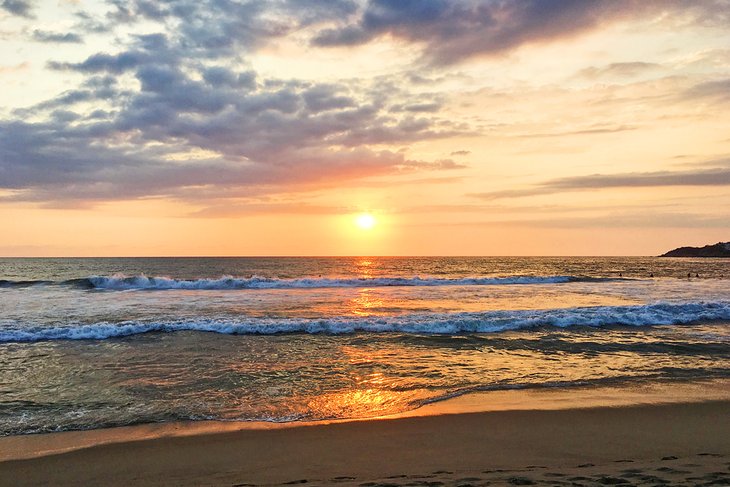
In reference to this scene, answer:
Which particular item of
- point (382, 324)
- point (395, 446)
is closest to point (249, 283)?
point (382, 324)

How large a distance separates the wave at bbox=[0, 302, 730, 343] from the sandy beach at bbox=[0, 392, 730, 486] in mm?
9060

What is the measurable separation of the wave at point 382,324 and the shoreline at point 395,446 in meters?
8.46

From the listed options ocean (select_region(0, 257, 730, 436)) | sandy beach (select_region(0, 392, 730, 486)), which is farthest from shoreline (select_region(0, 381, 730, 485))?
ocean (select_region(0, 257, 730, 436))

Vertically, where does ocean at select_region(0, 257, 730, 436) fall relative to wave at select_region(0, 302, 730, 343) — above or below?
below

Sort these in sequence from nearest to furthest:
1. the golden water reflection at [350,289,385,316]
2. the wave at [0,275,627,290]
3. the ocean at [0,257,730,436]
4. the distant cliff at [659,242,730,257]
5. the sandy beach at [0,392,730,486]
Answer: the sandy beach at [0,392,730,486]
the ocean at [0,257,730,436]
the golden water reflection at [350,289,385,316]
the wave at [0,275,627,290]
the distant cliff at [659,242,730,257]

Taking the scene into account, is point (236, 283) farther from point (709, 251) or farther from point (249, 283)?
point (709, 251)

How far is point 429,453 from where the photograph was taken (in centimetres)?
608

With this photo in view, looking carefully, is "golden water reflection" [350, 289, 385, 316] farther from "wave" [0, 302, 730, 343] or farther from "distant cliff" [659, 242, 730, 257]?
"distant cliff" [659, 242, 730, 257]

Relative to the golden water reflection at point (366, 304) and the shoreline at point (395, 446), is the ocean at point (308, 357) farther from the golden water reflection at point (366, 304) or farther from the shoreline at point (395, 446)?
the shoreline at point (395, 446)

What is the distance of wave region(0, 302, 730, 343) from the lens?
51.8ft

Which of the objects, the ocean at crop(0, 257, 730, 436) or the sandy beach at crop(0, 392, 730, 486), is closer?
the sandy beach at crop(0, 392, 730, 486)

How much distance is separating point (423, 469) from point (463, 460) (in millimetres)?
640

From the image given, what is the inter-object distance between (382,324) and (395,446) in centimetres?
1087

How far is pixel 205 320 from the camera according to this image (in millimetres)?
18062
